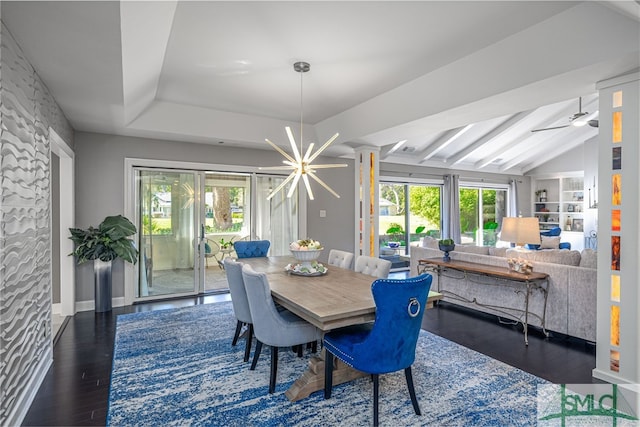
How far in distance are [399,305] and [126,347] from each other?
9.21 feet

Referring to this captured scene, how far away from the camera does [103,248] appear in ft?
14.9

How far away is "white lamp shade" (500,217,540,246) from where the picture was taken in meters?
3.87

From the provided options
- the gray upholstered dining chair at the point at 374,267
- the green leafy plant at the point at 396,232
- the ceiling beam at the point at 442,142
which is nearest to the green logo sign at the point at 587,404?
the gray upholstered dining chair at the point at 374,267

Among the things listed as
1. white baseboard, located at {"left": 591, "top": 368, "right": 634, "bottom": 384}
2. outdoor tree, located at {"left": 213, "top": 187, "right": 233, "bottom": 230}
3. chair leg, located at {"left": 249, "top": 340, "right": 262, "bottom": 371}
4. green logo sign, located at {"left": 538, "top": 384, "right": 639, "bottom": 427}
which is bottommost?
green logo sign, located at {"left": 538, "top": 384, "right": 639, "bottom": 427}

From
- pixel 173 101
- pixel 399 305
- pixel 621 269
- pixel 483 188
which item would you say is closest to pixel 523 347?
pixel 621 269

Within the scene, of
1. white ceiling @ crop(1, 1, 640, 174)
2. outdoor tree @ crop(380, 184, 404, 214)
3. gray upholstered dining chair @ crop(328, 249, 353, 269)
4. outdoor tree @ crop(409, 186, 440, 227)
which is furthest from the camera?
A: outdoor tree @ crop(409, 186, 440, 227)

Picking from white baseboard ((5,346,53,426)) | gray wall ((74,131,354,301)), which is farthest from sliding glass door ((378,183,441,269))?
white baseboard ((5,346,53,426))

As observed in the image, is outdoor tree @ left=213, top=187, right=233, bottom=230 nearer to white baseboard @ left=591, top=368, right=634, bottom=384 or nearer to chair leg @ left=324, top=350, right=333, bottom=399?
chair leg @ left=324, top=350, right=333, bottom=399

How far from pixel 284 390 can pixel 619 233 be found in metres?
2.78

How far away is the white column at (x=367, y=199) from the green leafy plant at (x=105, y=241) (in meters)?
3.52

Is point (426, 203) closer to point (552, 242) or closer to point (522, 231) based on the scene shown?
point (552, 242)

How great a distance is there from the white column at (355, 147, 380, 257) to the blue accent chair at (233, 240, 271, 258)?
190 centimetres

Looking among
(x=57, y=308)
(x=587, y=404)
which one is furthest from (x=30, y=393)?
(x=587, y=404)

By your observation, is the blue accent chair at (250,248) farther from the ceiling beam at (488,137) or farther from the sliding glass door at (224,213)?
the ceiling beam at (488,137)
